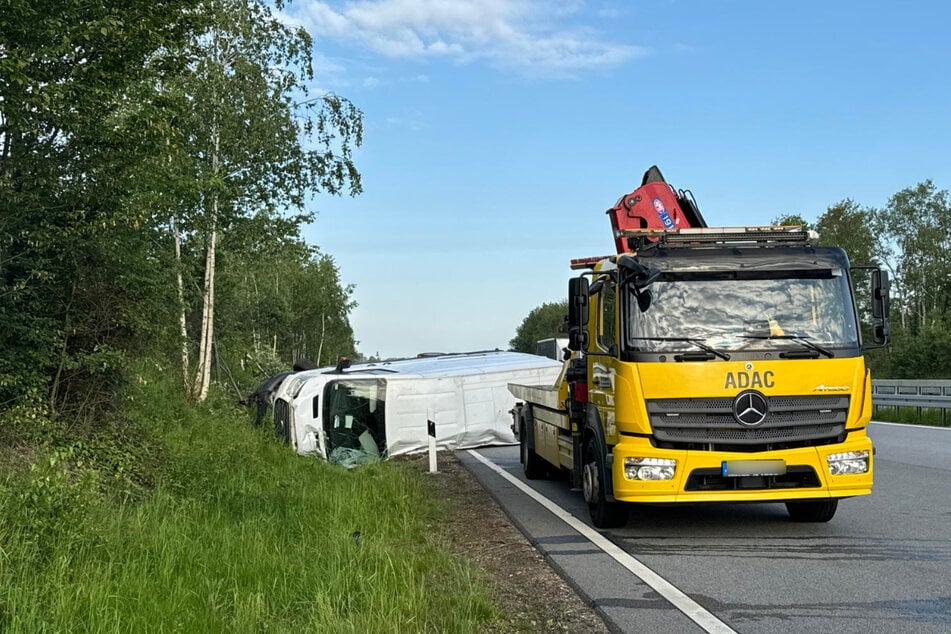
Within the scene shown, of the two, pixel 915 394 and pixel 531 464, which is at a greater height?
pixel 915 394

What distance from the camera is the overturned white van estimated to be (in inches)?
632

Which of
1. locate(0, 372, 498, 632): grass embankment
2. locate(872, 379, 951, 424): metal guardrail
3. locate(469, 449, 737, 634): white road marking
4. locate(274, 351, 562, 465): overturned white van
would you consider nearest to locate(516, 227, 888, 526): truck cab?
locate(469, 449, 737, 634): white road marking

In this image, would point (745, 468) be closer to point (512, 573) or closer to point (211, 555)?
point (512, 573)

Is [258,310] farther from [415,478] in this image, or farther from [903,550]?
[903,550]

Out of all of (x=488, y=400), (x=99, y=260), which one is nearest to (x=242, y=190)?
(x=488, y=400)

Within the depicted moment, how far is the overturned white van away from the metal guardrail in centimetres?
864

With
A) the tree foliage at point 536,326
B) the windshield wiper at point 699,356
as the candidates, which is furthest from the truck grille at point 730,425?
the tree foliage at point 536,326

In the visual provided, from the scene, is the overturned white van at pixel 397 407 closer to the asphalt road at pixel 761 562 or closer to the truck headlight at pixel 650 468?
the asphalt road at pixel 761 562

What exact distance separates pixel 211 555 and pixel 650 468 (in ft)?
11.7

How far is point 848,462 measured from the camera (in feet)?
23.1

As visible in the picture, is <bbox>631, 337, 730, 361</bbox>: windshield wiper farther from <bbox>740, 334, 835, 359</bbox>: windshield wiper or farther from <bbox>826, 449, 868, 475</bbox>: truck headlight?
<bbox>826, 449, 868, 475</bbox>: truck headlight

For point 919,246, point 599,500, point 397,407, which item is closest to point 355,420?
point 397,407

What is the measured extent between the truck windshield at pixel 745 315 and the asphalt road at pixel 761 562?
5.45 ft

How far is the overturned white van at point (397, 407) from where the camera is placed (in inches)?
632
